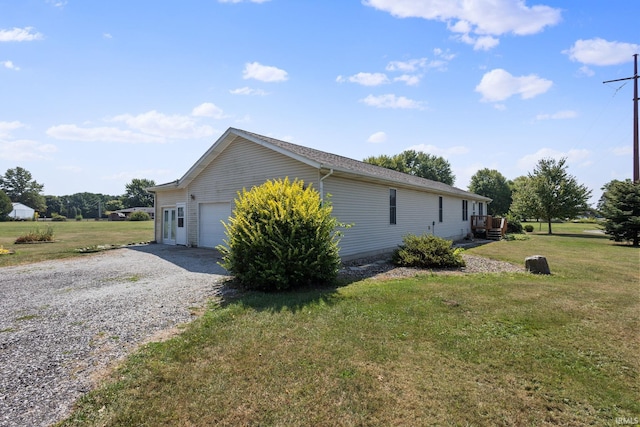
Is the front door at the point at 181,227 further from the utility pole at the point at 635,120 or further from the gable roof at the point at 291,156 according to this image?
the utility pole at the point at 635,120

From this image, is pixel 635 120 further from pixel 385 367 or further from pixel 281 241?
Result: pixel 385 367

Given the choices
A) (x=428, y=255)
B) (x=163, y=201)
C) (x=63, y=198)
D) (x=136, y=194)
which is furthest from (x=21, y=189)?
(x=428, y=255)

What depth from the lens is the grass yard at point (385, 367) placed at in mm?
2553

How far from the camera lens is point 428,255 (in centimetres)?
938

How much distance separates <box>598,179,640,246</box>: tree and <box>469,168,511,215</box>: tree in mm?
30836

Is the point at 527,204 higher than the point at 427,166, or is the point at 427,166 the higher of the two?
the point at 427,166

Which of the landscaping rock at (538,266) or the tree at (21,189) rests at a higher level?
the tree at (21,189)

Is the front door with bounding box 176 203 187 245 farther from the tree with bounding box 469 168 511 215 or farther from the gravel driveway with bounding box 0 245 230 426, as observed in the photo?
the tree with bounding box 469 168 511 215

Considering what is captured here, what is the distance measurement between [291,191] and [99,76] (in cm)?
804

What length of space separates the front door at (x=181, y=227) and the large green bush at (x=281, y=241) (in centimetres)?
908

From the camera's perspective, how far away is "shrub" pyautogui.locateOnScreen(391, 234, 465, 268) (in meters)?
9.37

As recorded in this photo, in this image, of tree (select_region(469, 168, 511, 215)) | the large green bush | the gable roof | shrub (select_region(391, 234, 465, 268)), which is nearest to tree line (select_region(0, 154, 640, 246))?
tree (select_region(469, 168, 511, 215))

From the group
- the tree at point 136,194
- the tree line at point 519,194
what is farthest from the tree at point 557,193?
the tree at point 136,194

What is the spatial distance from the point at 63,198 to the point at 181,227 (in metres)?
112
